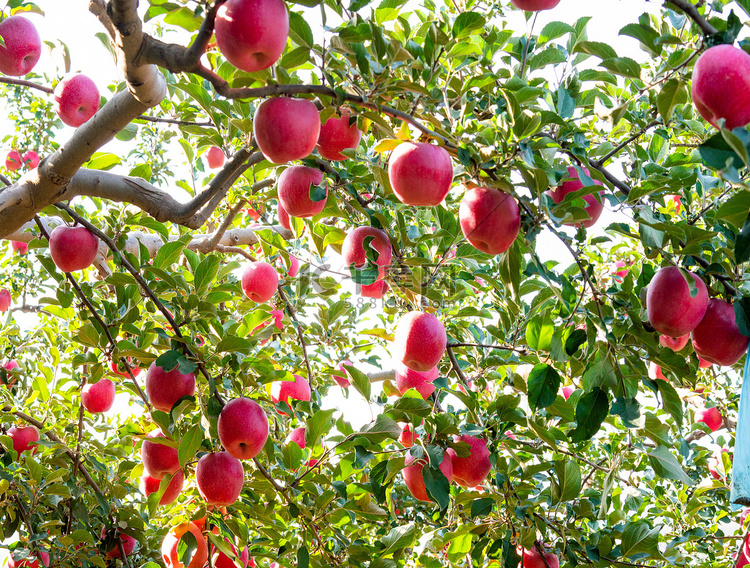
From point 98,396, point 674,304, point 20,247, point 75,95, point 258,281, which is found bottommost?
point 674,304

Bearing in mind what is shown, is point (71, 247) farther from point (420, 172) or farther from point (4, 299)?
point (4, 299)

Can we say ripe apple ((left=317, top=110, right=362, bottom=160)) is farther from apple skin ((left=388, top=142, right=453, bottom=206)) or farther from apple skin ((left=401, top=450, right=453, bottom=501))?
apple skin ((left=401, top=450, right=453, bottom=501))

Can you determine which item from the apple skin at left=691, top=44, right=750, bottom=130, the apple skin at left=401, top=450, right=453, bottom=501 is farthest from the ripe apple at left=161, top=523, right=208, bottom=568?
the apple skin at left=691, top=44, right=750, bottom=130

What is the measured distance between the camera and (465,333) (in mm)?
2391

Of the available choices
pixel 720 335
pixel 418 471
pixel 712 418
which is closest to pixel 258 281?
pixel 418 471

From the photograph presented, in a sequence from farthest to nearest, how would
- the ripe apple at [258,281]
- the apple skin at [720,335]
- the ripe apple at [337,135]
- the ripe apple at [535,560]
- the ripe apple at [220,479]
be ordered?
1. the ripe apple at [258,281]
2. the ripe apple at [535,560]
3. the ripe apple at [220,479]
4. the ripe apple at [337,135]
5. the apple skin at [720,335]

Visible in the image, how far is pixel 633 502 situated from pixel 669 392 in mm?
1070

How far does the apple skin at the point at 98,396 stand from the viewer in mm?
2818

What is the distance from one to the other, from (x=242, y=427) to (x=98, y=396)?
144cm

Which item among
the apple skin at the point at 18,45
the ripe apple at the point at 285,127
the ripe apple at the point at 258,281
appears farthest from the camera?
the ripe apple at the point at 258,281

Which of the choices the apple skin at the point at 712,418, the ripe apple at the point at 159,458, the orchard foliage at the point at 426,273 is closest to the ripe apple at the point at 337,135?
the orchard foliage at the point at 426,273

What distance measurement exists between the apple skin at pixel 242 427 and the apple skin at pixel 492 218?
2.83ft

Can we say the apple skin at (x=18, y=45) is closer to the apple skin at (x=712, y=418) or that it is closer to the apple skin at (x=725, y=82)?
the apple skin at (x=725, y=82)

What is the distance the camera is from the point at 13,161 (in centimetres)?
434
